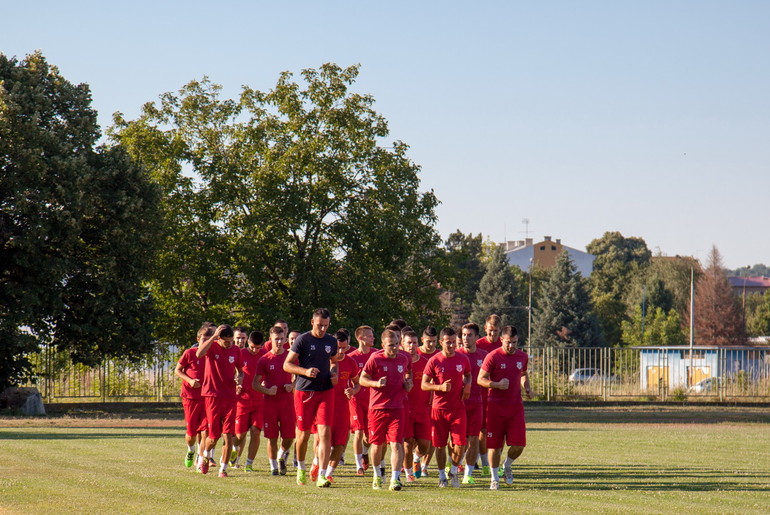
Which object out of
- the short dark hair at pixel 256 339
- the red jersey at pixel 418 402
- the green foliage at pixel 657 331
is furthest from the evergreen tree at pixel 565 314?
the red jersey at pixel 418 402

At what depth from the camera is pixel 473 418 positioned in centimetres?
1417

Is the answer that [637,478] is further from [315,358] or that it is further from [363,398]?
[315,358]

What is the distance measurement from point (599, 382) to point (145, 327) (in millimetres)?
19068

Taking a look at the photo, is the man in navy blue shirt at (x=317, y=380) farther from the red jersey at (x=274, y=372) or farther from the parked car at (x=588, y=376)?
the parked car at (x=588, y=376)

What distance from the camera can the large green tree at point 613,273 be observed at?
99.2m

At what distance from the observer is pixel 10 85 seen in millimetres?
33344

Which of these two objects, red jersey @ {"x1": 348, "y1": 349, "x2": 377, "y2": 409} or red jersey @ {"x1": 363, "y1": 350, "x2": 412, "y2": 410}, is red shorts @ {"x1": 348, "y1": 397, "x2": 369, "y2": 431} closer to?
red jersey @ {"x1": 348, "y1": 349, "x2": 377, "y2": 409}

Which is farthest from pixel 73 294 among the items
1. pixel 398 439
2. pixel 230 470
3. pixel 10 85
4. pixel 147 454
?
pixel 398 439

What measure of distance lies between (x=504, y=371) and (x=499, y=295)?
76475 mm

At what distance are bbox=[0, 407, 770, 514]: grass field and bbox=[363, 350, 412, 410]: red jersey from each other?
109 centimetres

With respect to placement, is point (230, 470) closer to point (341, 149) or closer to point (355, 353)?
point (355, 353)

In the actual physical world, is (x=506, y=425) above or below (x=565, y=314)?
below

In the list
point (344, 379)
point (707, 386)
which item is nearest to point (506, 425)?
point (344, 379)

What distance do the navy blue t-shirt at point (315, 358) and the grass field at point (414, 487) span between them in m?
1.29
